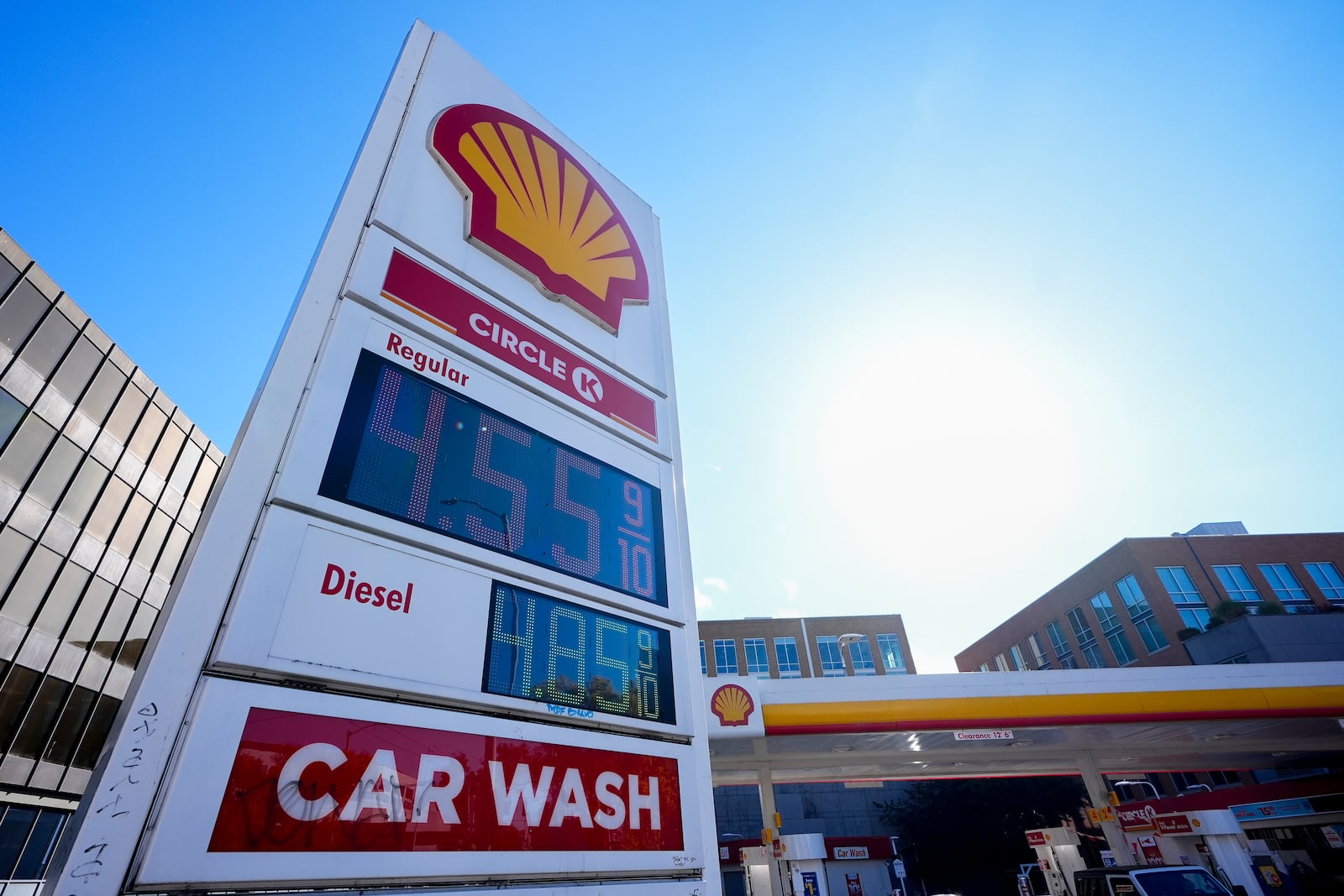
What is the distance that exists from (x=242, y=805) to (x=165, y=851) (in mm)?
280

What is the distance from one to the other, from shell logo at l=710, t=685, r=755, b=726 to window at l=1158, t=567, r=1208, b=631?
3338 cm

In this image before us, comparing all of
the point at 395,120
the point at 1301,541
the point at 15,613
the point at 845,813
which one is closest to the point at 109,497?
the point at 15,613

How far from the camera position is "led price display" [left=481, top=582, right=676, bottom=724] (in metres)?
4.04

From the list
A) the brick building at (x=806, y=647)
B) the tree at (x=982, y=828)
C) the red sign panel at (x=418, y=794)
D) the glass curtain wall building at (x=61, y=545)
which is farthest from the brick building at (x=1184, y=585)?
the glass curtain wall building at (x=61, y=545)

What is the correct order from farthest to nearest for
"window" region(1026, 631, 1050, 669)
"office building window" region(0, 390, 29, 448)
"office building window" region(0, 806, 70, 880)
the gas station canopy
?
"window" region(1026, 631, 1050, 669) → "office building window" region(0, 390, 29, 448) → "office building window" region(0, 806, 70, 880) → the gas station canopy

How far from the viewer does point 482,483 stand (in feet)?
14.8

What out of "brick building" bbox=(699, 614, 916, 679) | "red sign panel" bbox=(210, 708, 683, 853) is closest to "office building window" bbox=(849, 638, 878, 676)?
"brick building" bbox=(699, 614, 916, 679)

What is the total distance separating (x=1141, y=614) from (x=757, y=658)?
22.7 metres

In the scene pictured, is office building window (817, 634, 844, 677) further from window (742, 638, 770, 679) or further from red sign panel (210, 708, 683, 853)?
red sign panel (210, 708, 683, 853)

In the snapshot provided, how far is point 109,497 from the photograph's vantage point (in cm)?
2244

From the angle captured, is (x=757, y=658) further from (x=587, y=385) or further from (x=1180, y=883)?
(x=587, y=385)

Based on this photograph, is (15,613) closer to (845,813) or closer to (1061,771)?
(1061,771)

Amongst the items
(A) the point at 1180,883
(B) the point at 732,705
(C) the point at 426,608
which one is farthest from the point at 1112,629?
(C) the point at 426,608

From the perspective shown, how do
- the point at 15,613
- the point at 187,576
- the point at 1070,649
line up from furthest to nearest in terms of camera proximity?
the point at 1070,649
the point at 15,613
the point at 187,576
